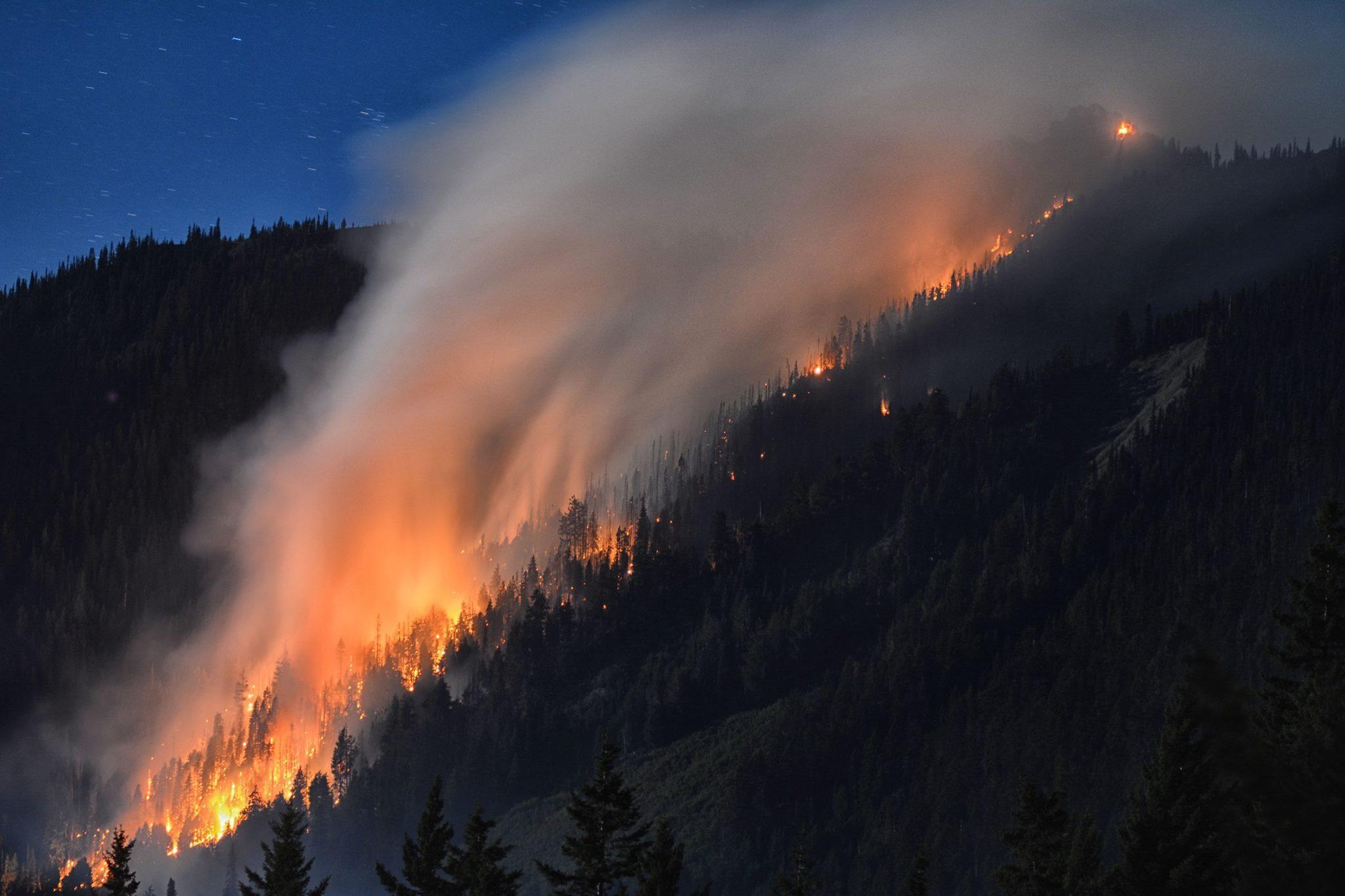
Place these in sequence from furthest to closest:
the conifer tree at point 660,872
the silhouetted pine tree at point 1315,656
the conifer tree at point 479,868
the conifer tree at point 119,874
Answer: the conifer tree at point 119,874 < the conifer tree at point 479,868 < the conifer tree at point 660,872 < the silhouetted pine tree at point 1315,656

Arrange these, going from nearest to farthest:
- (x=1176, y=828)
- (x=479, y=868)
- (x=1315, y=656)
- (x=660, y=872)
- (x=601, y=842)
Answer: (x=1176, y=828), (x=660, y=872), (x=1315, y=656), (x=601, y=842), (x=479, y=868)

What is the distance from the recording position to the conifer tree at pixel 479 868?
2579 inches

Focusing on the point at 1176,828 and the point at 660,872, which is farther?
the point at 660,872

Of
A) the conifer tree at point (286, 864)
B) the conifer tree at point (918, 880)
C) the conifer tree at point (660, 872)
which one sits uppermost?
the conifer tree at point (286, 864)

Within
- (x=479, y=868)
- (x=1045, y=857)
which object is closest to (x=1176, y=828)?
(x=1045, y=857)

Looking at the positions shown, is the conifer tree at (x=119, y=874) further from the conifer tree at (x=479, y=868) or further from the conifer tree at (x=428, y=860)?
the conifer tree at (x=479, y=868)

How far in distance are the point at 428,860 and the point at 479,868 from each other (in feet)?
15.8

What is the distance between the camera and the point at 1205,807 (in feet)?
197

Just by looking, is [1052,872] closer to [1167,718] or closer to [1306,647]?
[1167,718]

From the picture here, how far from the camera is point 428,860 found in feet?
233

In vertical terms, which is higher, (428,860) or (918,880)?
(428,860)

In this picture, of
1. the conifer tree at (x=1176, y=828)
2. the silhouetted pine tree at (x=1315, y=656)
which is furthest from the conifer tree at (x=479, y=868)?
the silhouetted pine tree at (x=1315, y=656)

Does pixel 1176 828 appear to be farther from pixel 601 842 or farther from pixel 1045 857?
pixel 601 842

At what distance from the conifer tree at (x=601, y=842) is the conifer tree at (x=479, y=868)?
217cm
